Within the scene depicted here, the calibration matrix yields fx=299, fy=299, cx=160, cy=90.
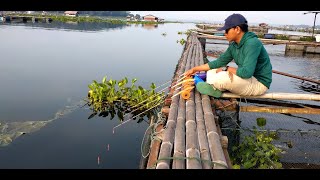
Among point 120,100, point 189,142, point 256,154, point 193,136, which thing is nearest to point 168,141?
point 189,142

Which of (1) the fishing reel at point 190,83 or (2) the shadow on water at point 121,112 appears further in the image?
(2) the shadow on water at point 121,112

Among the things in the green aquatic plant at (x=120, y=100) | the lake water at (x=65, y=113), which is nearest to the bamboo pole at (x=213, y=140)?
the lake water at (x=65, y=113)

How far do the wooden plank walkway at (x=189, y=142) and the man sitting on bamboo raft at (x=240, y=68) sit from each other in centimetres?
50

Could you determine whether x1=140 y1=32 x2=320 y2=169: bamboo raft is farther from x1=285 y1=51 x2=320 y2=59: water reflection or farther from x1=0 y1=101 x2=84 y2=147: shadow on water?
x1=285 y1=51 x2=320 y2=59: water reflection

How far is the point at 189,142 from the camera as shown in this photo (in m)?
4.20

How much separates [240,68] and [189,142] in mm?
2223

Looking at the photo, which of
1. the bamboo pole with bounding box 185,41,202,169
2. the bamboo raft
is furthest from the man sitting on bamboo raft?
the bamboo pole with bounding box 185,41,202,169

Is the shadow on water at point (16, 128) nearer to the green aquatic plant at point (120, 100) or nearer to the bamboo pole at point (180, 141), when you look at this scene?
the green aquatic plant at point (120, 100)

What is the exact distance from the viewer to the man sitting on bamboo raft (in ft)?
18.2

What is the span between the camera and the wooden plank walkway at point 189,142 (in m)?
3.58

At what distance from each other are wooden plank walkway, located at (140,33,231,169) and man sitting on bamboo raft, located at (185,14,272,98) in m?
0.50

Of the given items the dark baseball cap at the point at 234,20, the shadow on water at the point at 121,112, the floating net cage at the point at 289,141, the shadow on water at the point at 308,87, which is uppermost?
the dark baseball cap at the point at 234,20

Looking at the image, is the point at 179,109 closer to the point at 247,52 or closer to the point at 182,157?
the point at 247,52
